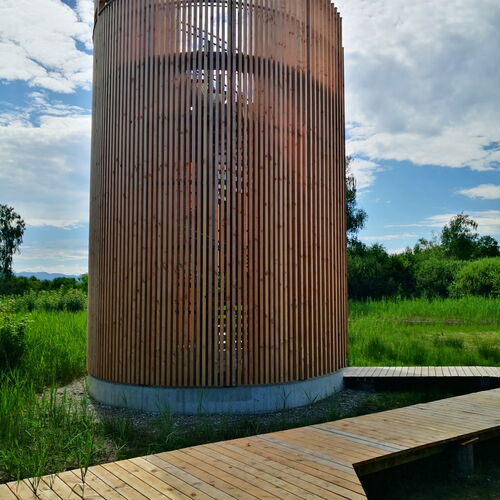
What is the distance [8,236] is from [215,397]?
34.4 m

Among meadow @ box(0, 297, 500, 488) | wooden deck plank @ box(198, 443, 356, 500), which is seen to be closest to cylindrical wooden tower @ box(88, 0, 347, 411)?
meadow @ box(0, 297, 500, 488)

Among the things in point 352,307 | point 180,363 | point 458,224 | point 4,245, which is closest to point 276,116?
point 180,363

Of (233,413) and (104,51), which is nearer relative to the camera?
(233,413)

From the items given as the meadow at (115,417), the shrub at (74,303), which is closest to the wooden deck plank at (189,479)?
the meadow at (115,417)

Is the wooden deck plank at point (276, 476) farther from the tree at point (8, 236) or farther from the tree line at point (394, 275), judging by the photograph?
the tree at point (8, 236)

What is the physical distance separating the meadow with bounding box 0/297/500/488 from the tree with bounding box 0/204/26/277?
25.9 meters

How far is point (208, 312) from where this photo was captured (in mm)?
5766

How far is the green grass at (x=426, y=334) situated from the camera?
8.92m

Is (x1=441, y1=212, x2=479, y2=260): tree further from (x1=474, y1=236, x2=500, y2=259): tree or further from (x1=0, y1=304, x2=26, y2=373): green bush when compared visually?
(x1=0, y1=304, x2=26, y2=373): green bush

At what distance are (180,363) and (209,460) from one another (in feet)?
7.51

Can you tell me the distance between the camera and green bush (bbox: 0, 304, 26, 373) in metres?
7.51

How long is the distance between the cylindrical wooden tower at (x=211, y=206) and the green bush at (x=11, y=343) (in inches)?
67.8

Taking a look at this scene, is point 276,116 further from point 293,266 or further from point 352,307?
point 352,307

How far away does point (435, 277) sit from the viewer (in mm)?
24312
